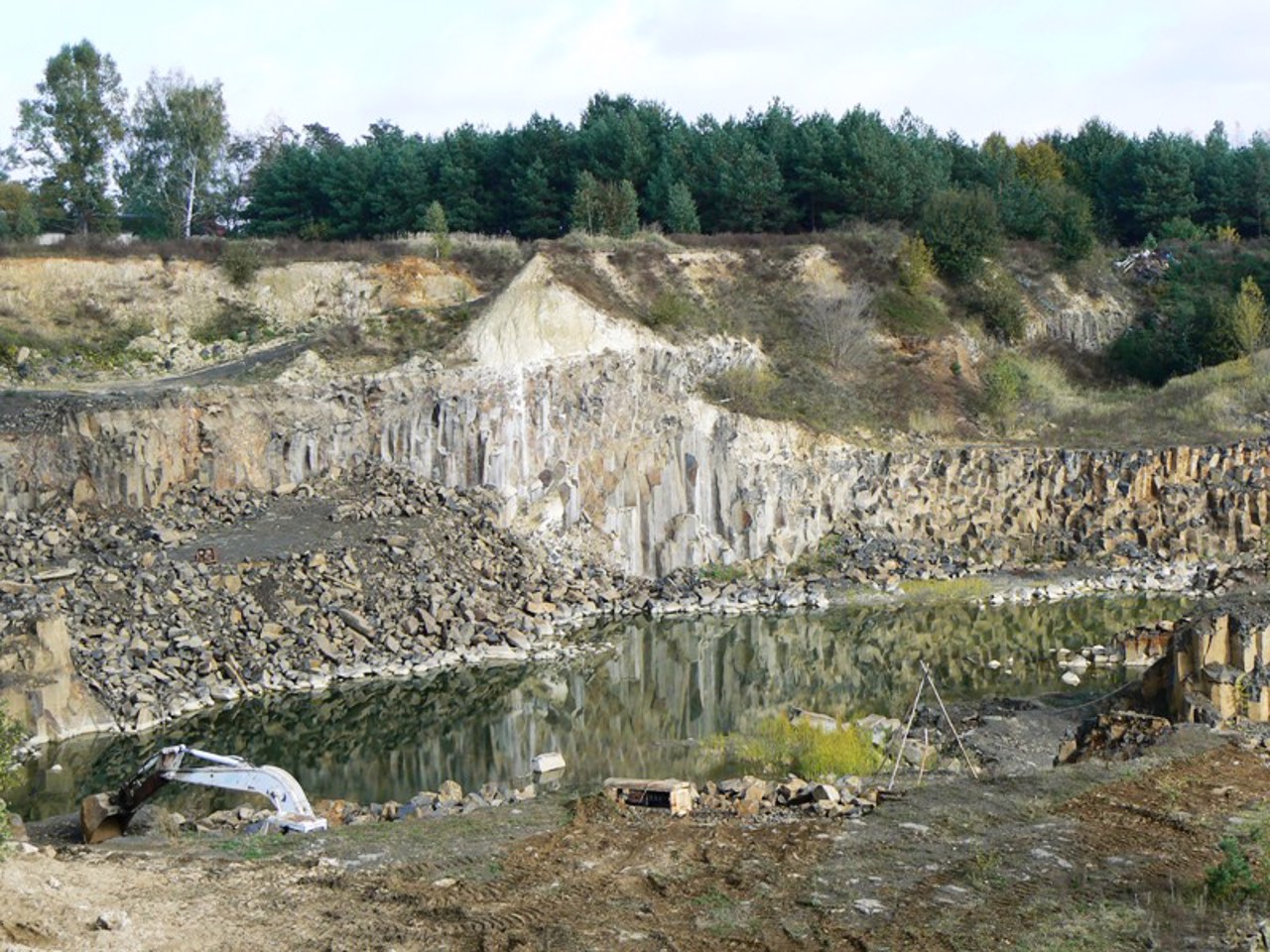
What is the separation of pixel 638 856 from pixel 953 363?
118 ft

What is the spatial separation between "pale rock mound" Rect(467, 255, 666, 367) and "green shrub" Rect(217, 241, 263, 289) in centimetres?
1005

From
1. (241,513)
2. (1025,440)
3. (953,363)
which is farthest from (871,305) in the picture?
(241,513)

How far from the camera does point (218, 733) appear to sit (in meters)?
27.4

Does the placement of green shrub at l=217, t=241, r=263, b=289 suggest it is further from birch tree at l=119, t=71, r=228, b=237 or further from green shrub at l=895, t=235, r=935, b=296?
green shrub at l=895, t=235, r=935, b=296

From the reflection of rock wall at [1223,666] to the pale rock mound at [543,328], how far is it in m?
21.1

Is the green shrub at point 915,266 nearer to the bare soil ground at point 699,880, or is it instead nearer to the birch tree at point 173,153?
the birch tree at point 173,153

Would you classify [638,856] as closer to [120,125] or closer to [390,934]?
[390,934]

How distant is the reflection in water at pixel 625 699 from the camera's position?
25672mm

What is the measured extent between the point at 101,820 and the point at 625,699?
12.5 metres

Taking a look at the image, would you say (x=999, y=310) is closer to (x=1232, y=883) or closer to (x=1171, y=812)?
(x=1171, y=812)

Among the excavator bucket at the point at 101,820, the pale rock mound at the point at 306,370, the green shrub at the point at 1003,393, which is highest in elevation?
the pale rock mound at the point at 306,370

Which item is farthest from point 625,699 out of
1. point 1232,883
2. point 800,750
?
point 1232,883

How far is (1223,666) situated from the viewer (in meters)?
23.5

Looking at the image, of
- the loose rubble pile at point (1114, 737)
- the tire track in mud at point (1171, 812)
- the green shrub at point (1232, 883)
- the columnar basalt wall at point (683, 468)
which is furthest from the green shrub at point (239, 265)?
the green shrub at point (1232, 883)
